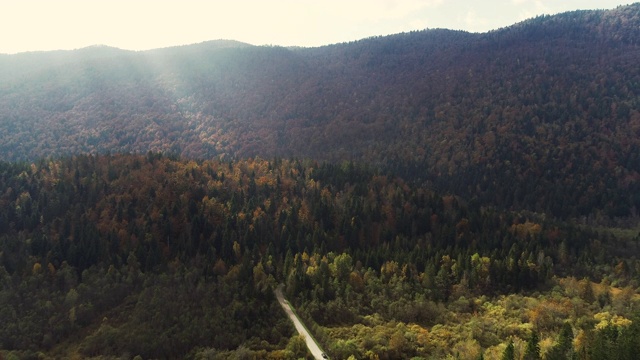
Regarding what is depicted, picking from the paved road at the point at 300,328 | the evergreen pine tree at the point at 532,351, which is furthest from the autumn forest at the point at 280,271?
the paved road at the point at 300,328

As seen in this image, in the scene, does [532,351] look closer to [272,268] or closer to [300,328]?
[300,328]

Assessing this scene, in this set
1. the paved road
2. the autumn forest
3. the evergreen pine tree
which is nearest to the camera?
the evergreen pine tree

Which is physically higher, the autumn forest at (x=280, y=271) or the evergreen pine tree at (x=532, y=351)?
the evergreen pine tree at (x=532, y=351)

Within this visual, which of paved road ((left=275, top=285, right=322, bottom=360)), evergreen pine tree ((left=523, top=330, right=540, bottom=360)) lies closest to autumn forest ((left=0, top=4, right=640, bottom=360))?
evergreen pine tree ((left=523, top=330, right=540, bottom=360))

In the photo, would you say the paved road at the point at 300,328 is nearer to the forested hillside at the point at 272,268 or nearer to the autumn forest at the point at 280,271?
the autumn forest at the point at 280,271

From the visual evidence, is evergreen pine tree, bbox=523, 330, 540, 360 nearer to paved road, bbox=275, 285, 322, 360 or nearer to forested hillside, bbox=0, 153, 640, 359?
forested hillside, bbox=0, 153, 640, 359

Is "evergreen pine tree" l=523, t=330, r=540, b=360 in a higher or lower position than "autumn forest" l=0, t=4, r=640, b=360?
higher

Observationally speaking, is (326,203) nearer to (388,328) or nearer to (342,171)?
(342,171)
